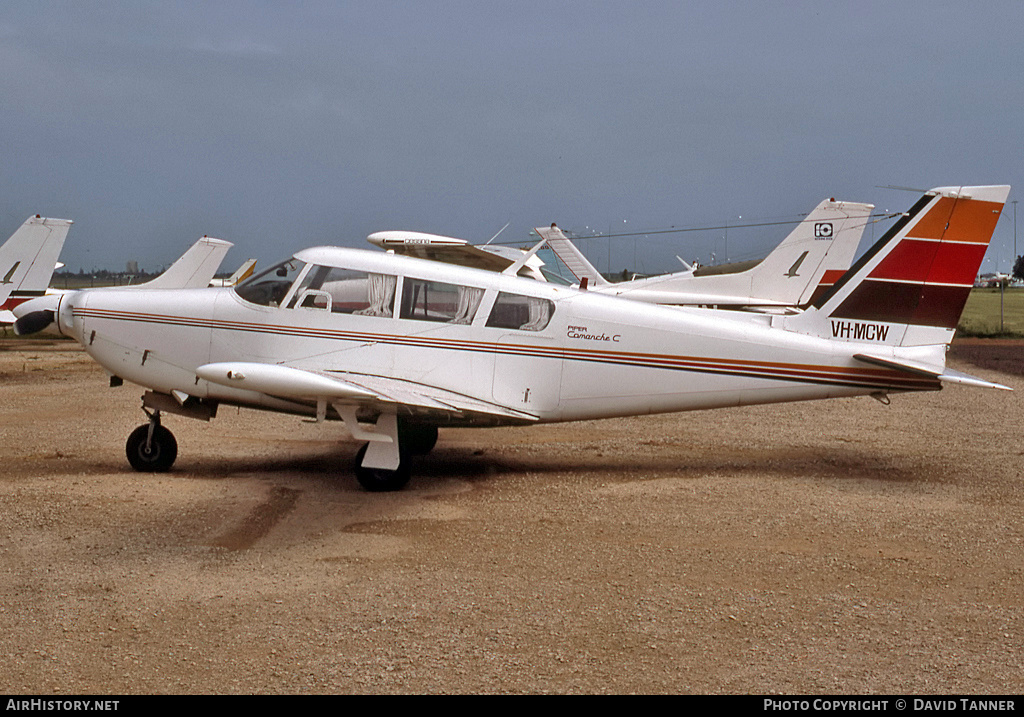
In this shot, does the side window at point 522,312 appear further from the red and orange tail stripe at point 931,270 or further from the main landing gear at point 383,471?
the red and orange tail stripe at point 931,270

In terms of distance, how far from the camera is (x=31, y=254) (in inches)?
926

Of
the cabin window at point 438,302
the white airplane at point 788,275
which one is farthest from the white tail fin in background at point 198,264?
the cabin window at point 438,302

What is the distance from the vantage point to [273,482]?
31.0ft

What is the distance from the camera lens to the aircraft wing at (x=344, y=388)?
8.09 meters

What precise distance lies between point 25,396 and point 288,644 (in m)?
12.7

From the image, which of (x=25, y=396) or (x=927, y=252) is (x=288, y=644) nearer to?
(x=927, y=252)

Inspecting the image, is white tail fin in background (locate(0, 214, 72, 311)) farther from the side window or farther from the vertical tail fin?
the vertical tail fin

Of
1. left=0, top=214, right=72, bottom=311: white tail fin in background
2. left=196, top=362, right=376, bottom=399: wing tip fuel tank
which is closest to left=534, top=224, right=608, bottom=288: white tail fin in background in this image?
left=0, top=214, right=72, bottom=311: white tail fin in background

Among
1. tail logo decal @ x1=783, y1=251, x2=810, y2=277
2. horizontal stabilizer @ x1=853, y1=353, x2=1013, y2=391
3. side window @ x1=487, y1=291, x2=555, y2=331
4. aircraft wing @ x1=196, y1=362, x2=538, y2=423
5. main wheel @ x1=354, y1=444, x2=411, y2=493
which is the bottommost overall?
main wheel @ x1=354, y1=444, x2=411, y2=493

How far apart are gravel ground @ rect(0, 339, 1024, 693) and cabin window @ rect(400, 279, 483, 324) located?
67.9 inches

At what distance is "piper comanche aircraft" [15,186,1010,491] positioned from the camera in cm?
943

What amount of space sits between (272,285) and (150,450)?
2206mm

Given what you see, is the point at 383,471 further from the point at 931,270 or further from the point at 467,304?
the point at 931,270
